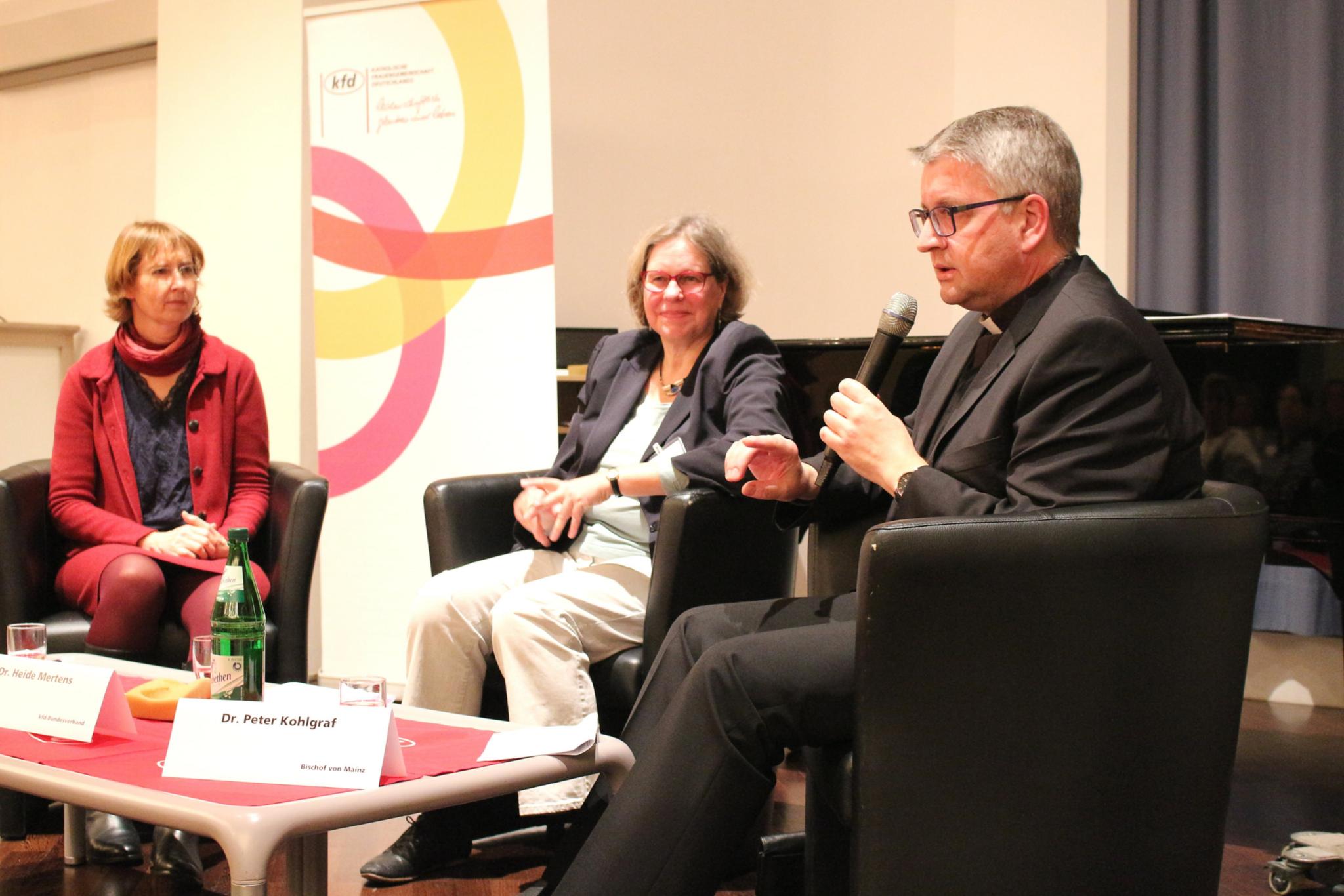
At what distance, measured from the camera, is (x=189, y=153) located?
447 cm

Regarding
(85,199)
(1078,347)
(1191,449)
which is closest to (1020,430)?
(1078,347)

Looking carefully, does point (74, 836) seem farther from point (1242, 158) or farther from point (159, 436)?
point (1242, 158)

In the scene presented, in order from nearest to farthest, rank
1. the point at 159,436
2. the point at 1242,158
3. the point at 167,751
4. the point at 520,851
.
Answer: the point at 167,751 < the point at 520,851 < the point at 159,436 < the point at 1242,158

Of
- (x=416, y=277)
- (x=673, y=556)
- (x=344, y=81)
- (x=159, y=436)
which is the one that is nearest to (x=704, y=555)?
(x=673, y=556)

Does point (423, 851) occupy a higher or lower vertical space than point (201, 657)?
lower

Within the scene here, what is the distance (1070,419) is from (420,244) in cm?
246

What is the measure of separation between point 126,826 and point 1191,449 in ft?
6.87

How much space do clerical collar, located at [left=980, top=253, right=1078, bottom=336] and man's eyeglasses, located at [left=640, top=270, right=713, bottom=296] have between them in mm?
862

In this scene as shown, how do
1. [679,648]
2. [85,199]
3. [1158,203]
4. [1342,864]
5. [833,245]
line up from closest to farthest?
[679,648] → [1342,864] → [1158,203] → [833,245] → [85,199]

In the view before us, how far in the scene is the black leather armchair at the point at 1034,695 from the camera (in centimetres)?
141

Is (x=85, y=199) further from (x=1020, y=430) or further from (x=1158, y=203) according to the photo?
(x=1020, y=430)

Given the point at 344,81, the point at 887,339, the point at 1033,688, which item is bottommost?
the point at 1033,688

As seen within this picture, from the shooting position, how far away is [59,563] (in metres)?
2.85

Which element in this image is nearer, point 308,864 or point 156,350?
point 308,864
